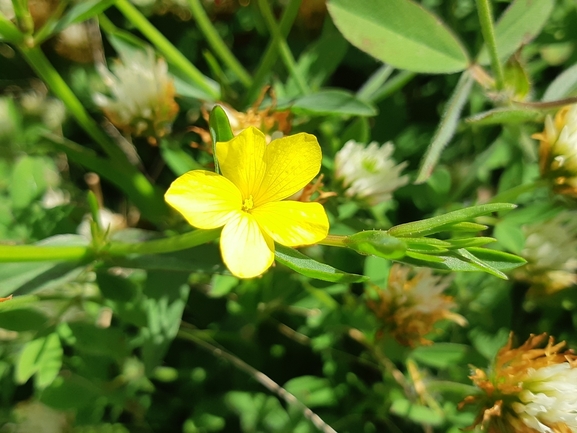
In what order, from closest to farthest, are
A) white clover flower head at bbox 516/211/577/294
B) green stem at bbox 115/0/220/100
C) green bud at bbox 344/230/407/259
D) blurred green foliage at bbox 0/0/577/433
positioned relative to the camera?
green bud at bbox 344/230/407/259 → blurred green foliage at bbox 0/0/577/433 → green stem at bbox 115/0/220/100 → white clover flower head at bbox 516/211/577/294

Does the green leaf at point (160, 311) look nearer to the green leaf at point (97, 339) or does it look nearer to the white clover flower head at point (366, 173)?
the green leaf at point (97, 339)

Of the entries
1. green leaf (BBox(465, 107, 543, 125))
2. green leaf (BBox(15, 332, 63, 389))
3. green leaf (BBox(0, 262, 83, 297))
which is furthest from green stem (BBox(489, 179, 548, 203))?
green leaf (BBox(15, 332, 63, 389))

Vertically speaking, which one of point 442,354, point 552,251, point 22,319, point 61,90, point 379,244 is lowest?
point 442,354

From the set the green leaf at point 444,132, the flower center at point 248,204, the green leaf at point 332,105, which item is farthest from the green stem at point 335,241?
the green leaf at point 332,105

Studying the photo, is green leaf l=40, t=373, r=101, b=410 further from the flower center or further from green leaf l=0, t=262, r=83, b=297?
the flower center

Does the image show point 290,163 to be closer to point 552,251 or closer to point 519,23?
point 519,23

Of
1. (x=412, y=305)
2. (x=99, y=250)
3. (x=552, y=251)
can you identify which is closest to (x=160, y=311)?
(x=99, y=250)

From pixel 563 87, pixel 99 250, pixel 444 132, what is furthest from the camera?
pixel 563 87
